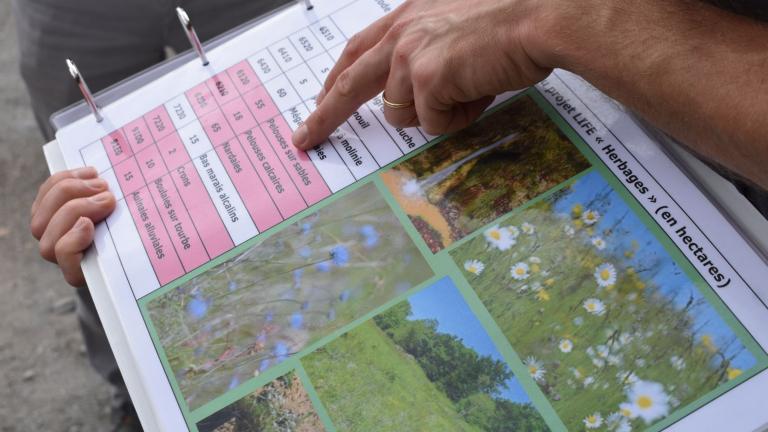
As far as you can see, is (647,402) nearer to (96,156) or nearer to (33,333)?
(96,156)

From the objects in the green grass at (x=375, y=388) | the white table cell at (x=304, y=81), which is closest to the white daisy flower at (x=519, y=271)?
the green grass at (x=375, y=388)

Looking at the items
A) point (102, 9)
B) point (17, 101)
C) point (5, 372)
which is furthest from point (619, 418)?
point (17, 101)

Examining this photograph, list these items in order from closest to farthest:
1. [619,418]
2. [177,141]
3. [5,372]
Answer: [619,418] < [177,141] < [5,372]

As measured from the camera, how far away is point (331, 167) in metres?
0.75

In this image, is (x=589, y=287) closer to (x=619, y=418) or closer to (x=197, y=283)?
(x=619, y=418)

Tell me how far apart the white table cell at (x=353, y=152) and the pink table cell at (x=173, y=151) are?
0.17 meters

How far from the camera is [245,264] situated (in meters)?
0.70

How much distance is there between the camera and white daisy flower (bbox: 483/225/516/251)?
66 cm

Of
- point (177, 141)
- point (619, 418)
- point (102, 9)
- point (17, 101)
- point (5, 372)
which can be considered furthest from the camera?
point (17, 101)

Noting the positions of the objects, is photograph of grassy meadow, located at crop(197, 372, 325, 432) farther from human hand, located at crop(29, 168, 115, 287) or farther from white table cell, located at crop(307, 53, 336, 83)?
white table cell, located at crop(307, 53, 336, 83)

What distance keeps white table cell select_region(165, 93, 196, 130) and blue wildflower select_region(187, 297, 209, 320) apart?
0.24 m

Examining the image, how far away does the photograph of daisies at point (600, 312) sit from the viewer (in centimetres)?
58

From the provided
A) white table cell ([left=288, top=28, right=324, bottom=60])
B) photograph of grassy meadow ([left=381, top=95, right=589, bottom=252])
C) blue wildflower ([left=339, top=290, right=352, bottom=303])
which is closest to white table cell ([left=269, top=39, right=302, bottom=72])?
white table cell ([left=288, top=28, right=324, bottom=60])

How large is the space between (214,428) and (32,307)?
3.73 ft
